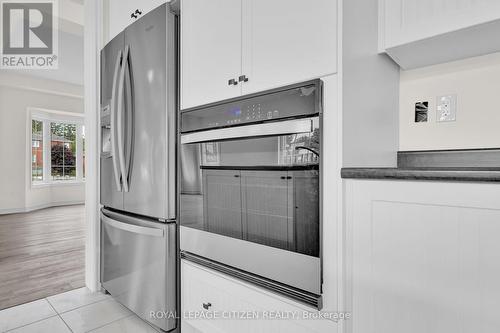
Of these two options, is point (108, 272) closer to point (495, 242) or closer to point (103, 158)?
point (103, 158)

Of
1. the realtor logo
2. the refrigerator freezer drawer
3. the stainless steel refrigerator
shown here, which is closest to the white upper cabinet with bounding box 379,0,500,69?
the stainless steel refrigerator

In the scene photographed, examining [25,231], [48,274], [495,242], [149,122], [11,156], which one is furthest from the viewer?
[11,156]

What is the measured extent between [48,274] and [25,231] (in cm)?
217

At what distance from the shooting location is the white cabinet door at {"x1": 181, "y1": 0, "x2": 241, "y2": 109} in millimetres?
1321

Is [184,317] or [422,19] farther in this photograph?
[184,317]

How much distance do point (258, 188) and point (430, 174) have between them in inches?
24.9

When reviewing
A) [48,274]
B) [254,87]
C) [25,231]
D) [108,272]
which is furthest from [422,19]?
[25,231]

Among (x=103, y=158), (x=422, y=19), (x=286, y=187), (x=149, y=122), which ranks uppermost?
(x=422, y=19)

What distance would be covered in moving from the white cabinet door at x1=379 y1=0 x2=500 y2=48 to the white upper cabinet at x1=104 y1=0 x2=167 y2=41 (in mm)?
1240

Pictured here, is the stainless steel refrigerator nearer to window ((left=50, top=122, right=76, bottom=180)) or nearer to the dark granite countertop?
the dark granite countertop

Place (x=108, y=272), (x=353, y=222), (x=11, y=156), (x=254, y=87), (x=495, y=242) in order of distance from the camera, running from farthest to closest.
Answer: (x=11, y=156) < (x=108, y=272) < (x=254, y=87) < (x=353, y=222) < (x=495, y=242)

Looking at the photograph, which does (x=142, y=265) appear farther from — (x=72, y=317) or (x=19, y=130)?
(x=19, y=130)

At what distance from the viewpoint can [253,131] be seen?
1.22 metres

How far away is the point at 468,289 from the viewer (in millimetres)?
786
